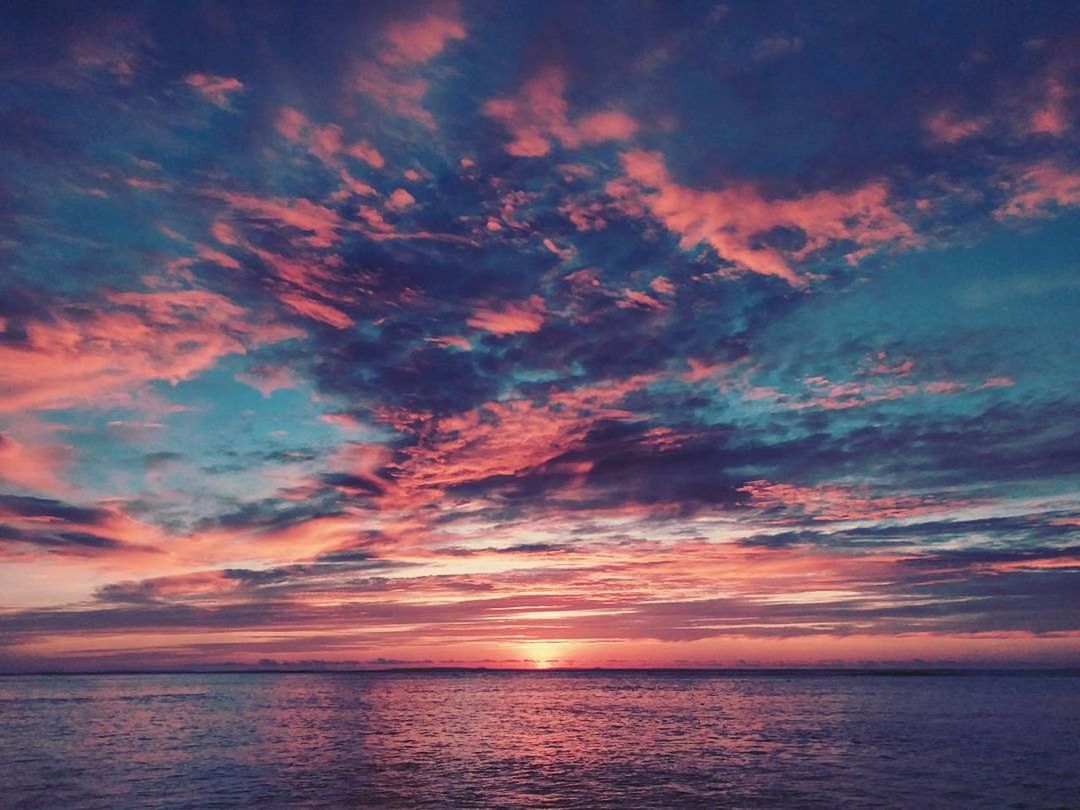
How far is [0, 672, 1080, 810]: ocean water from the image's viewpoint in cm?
3666

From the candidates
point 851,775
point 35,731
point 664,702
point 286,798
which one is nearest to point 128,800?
point 286,798

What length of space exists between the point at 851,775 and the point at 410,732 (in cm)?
4067

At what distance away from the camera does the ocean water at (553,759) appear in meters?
36.7

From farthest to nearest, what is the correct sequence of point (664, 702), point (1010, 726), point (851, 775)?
point (664, 702)
point (1010, 726)
point (851, 775)

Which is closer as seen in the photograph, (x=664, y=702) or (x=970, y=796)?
(x=970, y=796)

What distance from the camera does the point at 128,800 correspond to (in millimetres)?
36500

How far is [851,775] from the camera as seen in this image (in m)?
42.2

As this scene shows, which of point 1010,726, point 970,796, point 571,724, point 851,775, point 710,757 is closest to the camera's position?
point 970,796

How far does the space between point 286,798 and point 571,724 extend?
146 feet

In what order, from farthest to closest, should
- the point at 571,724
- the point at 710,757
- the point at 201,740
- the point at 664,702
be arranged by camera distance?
the point at 664,702 → the point at 571,724 → the point at 201,740 → the point at 710,757

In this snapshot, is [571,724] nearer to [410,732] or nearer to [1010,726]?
[410,732]

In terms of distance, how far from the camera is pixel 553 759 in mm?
50250

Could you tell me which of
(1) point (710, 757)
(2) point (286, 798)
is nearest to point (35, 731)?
(2) point (286, 798)

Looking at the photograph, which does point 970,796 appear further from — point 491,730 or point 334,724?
point 334,724
